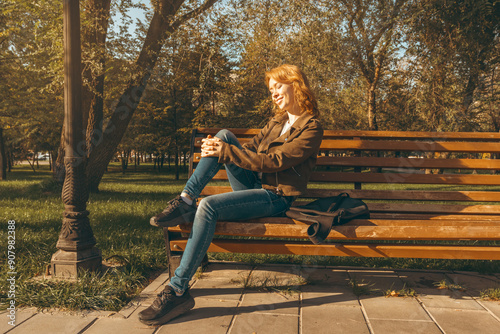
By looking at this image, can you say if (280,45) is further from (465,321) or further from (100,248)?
(465,321)

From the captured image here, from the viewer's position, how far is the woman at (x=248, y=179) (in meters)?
2.89

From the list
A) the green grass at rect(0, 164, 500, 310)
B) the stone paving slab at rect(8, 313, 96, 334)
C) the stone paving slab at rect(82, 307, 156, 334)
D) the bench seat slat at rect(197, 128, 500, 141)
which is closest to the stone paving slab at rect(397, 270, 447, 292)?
the green grass at rect(0, 164, 500, 310)

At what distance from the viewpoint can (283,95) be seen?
3404mm

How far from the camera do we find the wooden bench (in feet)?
9.59

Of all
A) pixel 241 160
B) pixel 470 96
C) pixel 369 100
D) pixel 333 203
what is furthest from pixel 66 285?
pixel 369 100

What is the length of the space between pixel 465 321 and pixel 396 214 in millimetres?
990

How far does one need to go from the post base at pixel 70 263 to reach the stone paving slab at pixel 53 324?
0.59 meters

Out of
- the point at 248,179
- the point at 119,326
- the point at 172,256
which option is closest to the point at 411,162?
the point at 248,179

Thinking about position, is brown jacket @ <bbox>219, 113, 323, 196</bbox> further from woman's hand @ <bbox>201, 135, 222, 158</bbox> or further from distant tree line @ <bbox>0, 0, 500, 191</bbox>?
distant tree line @ <bbox>0, 0, 500, 191</bbox>

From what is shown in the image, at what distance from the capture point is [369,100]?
1741 cm

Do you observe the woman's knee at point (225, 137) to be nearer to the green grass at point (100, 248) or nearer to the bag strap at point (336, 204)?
the bag strap at point (336, 204)

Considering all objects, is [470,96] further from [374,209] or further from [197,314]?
[197,314]

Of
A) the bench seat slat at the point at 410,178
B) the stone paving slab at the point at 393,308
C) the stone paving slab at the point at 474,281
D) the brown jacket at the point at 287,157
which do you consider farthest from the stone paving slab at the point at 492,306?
the brown jacket at the point at 287,157

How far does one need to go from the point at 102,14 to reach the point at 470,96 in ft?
33.4
